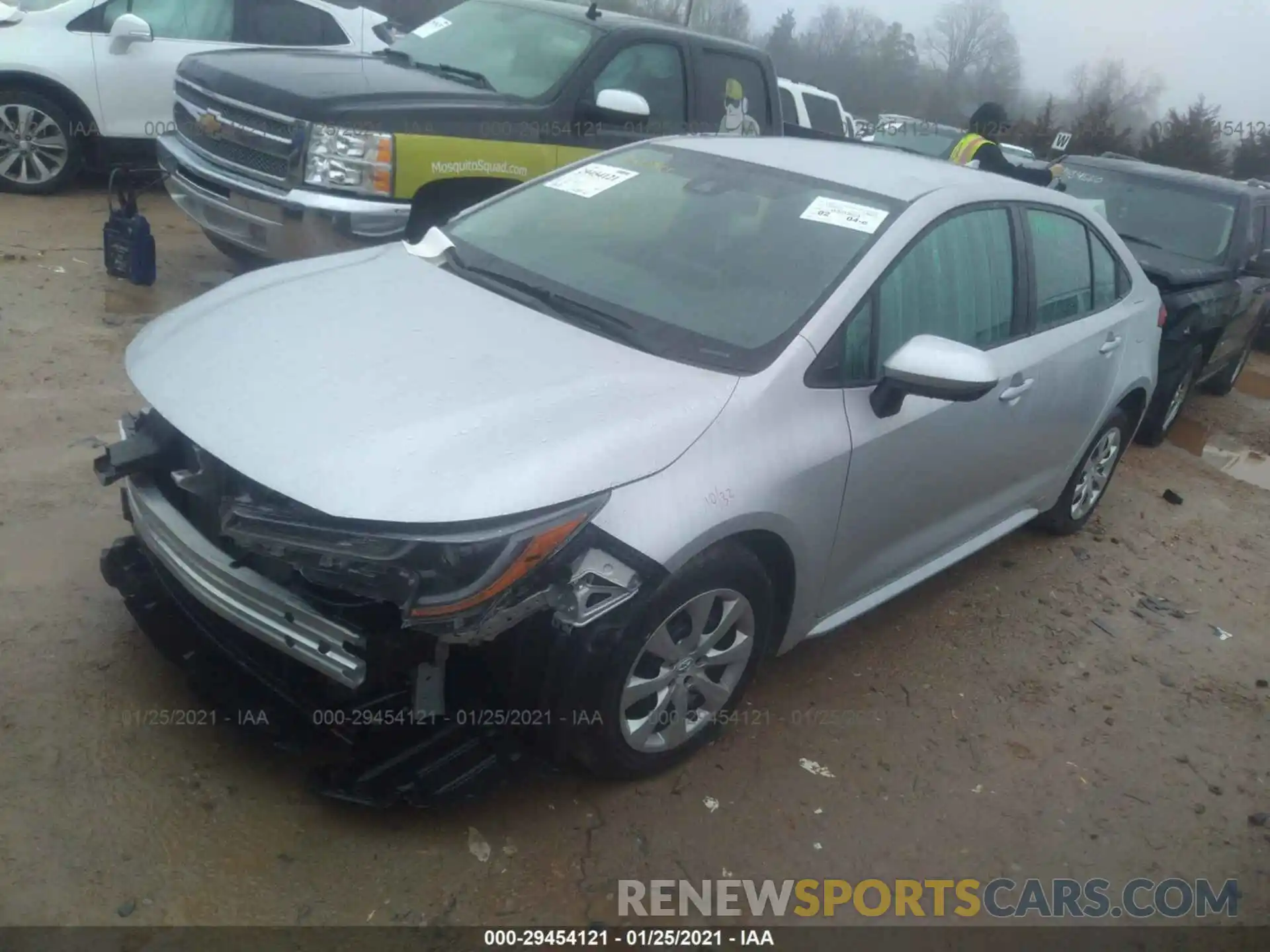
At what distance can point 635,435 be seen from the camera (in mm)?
2619

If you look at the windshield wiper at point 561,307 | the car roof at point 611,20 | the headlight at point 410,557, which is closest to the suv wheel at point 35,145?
the car roof at point 611,20

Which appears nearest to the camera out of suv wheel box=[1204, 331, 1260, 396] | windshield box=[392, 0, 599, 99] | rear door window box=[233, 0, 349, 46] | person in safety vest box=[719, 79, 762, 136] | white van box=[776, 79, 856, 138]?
windshield box=[392, 0, 599, 99]

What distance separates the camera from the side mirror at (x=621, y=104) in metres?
6.01

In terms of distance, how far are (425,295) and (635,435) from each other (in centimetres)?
103

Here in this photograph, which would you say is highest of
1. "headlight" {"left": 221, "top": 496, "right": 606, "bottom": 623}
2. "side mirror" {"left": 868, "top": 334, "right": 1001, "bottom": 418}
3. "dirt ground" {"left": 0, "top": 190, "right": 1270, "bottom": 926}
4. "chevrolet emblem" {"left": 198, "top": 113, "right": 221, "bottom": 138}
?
"side mirror" {"left": 868, "top": 334, "right": 1001, "bottom": 418}

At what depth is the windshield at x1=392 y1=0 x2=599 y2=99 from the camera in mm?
6211

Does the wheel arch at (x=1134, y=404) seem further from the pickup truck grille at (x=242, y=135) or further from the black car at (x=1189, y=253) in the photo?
the pickup truck grille at (x=242, y=135)

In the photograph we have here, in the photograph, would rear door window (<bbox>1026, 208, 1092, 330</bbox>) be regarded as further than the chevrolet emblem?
No

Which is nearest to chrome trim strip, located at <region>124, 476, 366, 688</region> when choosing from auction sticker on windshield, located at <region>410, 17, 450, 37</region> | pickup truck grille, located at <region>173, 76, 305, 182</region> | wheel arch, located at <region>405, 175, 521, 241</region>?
wheel arch, located at <region>405, 175, 521, 241</region>

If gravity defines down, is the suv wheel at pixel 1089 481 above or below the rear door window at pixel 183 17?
below

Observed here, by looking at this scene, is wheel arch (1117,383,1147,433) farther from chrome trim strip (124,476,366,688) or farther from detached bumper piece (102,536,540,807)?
chrome trim strip (124,476,366,688)

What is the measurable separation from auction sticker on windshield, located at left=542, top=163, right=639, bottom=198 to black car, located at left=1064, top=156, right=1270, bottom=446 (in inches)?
163

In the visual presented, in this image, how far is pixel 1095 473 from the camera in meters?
5.13

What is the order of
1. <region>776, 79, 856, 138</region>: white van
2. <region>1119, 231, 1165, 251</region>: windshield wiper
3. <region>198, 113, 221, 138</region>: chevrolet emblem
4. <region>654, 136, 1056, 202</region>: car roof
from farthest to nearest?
1. <region>776, 79, 856, 138</region>: white van
2. <region>1119, 231, 1165, 251</region>: windshield wiper
3. <region>198, 113, 221, 138</region>: chevrolet emblem
4. <region>654, 136, 1056, 202</region>: car roof
